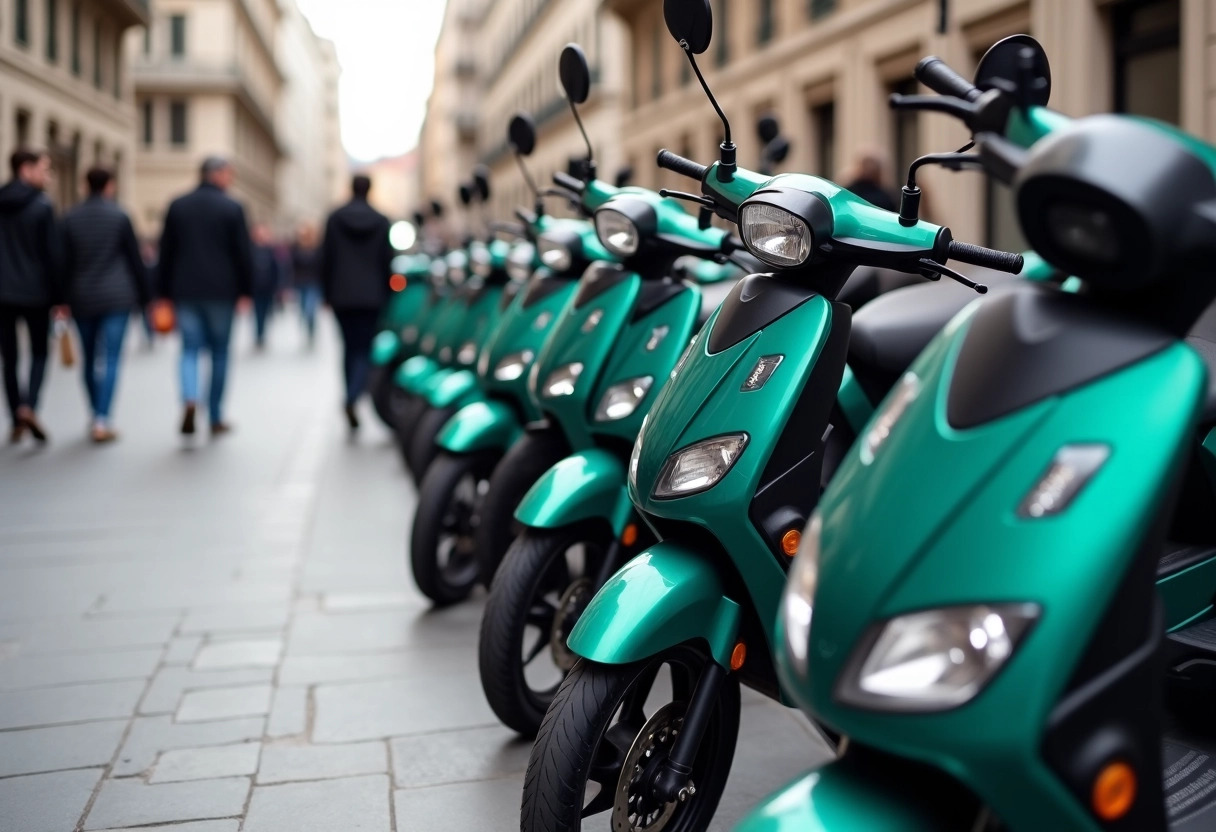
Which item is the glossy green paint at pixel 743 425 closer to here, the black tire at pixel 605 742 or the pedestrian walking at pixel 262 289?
the black tire at pixel 605 742

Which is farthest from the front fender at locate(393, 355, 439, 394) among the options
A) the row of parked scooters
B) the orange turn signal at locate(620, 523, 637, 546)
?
the orange turn signal at locate(620, 523, 637, 546)

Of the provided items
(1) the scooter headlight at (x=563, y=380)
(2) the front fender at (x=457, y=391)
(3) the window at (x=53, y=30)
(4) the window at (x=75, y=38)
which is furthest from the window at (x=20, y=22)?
(1) the scooter headlight at (x=563, y=380)

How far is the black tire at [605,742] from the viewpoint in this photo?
2299 millimetres

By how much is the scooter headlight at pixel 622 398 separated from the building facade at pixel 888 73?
4.25m

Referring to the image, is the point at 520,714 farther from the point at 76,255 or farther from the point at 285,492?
the point at 76,255

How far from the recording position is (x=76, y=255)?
30.7 feet

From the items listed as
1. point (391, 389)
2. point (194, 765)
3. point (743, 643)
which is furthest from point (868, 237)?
point (391, 389)

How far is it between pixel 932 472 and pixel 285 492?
606 centimetres

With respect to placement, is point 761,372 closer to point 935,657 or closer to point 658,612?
point 658,612

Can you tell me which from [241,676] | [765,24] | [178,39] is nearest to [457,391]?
[241,676]

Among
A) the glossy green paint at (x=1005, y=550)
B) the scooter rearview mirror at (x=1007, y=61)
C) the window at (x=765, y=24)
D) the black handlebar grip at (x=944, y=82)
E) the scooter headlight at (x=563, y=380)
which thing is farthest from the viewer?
the window at (x=765, y=24)

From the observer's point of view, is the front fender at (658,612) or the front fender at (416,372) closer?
the front fender at (658,612)

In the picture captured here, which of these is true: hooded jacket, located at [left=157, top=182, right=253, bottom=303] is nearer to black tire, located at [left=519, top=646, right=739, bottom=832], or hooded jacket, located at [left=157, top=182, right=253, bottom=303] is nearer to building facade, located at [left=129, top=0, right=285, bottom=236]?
black tire, located at [left=519, top=646, right=739, bottom=832]

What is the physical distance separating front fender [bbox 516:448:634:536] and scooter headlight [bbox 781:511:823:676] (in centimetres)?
141
